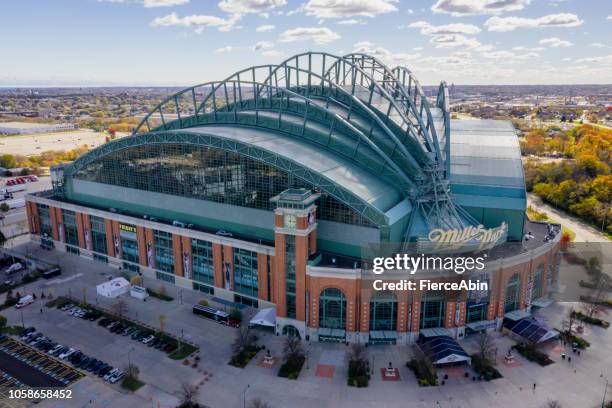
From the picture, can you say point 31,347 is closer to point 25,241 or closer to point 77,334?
point 77,334

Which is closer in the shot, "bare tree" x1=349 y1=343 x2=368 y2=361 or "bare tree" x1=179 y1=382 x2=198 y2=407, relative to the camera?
"bare tree" x1=179 y1=382 x2=198 y2=407

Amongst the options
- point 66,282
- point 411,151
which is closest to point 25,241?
point 66,282

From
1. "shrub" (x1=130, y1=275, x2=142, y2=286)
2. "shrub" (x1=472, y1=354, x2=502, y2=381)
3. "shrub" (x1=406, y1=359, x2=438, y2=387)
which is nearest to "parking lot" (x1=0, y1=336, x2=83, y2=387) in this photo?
"shrub" (x1=130, y1=275, x2=142, y2=286)

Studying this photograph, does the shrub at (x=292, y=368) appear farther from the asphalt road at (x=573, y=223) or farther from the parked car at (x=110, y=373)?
the asphalt road at (x=573, y=223)

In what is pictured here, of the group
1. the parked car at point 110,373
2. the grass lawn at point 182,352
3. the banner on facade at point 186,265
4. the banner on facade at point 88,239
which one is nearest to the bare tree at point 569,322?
the grass lawn at point 182,352

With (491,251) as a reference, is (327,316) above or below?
below

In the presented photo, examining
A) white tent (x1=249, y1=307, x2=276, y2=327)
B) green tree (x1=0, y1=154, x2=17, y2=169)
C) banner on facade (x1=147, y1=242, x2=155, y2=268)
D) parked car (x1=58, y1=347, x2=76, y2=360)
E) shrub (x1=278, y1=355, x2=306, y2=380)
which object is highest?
green tree (x1=0, y1=154, x2=17, y2=169)

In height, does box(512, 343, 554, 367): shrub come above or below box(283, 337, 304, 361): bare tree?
below

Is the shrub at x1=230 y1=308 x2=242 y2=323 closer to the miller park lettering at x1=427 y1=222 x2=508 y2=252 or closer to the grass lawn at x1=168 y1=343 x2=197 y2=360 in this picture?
the grass lawn at x1=168 y1=343 x2=197 y2=360
